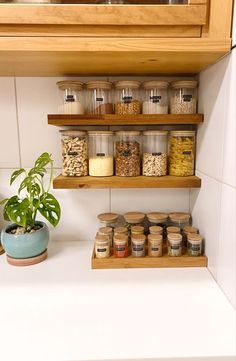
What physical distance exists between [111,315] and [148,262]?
0.27 metres

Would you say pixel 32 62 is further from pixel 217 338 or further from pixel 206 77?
pixel 217 338

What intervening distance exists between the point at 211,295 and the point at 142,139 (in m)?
0.56

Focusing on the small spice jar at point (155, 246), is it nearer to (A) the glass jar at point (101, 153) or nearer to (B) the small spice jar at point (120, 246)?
(B) the small spice jar at point (120, 246)

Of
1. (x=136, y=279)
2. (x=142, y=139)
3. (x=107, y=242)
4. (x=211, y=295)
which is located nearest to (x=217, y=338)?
(x=211, y=295)

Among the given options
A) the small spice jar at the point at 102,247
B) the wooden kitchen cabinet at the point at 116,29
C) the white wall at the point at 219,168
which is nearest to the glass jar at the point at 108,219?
the small spice jar at the point at 102,247

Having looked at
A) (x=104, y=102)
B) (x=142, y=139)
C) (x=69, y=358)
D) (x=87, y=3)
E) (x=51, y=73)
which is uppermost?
(x=87, y=3)

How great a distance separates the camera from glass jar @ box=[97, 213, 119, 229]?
3.14ft

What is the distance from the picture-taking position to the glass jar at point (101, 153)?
2.91 feet

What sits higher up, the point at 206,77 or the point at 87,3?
the point at 87,3

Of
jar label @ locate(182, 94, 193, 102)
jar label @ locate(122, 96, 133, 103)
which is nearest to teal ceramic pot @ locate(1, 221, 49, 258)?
jar label @ locate(122, 96, 133, 103)

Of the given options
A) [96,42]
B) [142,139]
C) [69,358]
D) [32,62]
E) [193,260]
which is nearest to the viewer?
[69,358]

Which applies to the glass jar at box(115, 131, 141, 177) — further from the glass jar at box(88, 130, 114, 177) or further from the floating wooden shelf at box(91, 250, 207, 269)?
the floating wooden shelf at box(91, 250, 207, 269)

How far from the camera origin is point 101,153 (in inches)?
35.9

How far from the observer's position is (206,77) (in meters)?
0.83
